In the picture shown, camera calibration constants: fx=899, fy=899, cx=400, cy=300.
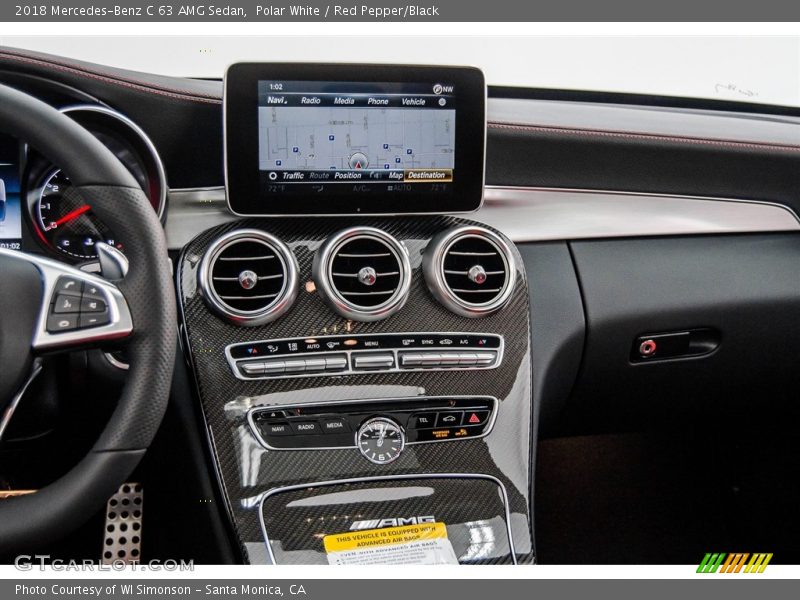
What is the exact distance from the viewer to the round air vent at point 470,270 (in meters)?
1.36

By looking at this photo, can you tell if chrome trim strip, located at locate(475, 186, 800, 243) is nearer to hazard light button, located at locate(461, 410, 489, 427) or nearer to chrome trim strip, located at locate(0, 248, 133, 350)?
hazard light button, located at locate(461, 410, 489, 427)

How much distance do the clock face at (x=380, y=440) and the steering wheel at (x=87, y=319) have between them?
0.36m

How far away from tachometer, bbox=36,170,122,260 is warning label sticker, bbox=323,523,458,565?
54cm

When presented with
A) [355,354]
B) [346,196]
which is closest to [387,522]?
[355,354]

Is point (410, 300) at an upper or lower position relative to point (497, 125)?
lower

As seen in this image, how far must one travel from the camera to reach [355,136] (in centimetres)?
131

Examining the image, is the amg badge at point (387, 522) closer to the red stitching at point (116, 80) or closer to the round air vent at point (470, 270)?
the round air vent at point (470, 270)

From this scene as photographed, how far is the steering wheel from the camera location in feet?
3.22

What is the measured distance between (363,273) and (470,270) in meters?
0.17

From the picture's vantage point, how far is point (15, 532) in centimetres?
96

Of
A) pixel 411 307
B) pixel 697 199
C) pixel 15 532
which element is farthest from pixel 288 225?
pixel 697 199

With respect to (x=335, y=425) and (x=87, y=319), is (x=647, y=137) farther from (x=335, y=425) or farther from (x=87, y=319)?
(x=87, y=319)

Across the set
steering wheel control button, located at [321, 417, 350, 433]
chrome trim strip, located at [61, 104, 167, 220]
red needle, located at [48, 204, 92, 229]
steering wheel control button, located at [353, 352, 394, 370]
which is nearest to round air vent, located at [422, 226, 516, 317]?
steering wheel control button, located at [353, 352, 394, 370]

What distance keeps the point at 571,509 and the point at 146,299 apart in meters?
1.32
